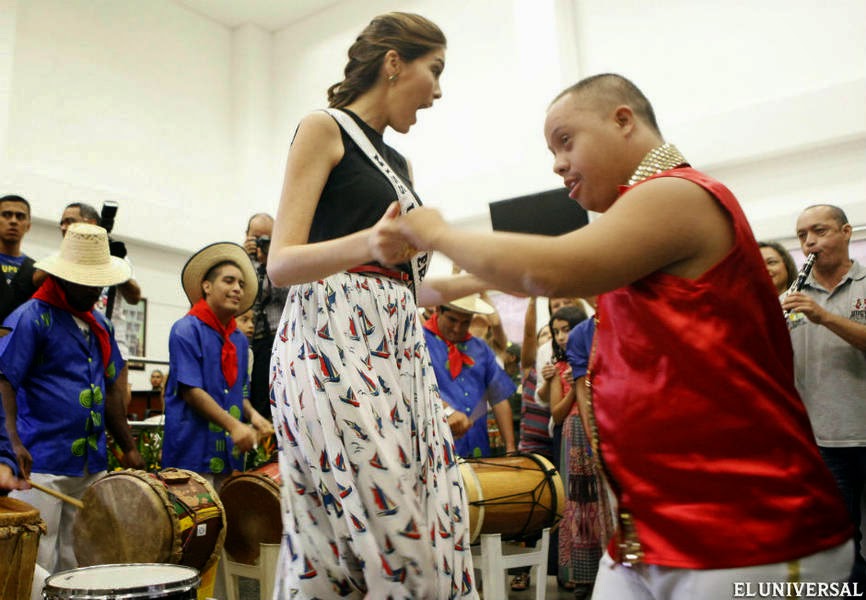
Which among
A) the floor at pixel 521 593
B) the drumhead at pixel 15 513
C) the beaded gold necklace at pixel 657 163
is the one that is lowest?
the floor at pixel 521 593

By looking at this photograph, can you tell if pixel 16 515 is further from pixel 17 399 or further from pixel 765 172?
pixel 765 172

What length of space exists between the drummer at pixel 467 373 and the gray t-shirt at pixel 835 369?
1.93 metres

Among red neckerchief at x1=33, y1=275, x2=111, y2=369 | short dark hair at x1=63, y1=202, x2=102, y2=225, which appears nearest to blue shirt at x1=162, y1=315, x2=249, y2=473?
red neckerchief at x1=33, y1=275, x2=111, y2=369

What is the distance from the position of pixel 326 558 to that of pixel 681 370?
0.90 metres

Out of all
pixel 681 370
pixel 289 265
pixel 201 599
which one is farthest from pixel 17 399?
pixel 681 370

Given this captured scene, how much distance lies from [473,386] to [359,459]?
12.1 feet

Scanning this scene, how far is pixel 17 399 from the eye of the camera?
4238 mm

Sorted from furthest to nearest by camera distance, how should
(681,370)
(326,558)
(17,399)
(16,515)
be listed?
(17,399) < (16,515) < (326,558) < (681,370)

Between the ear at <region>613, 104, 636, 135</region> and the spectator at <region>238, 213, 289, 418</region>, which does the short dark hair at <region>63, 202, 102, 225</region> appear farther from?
the ear at <region>613, 104, 636, 135</region>

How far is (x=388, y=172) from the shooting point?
212cm

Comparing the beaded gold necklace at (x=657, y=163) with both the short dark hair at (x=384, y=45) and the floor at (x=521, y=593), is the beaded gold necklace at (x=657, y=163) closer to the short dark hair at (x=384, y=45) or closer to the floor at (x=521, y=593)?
the short dark hair at (x=384, y=45)

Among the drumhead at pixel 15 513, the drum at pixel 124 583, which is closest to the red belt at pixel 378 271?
the drum at pixel 124 583

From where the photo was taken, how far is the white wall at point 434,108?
9.01 m

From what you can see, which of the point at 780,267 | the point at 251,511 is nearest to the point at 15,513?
the point at 251,511
